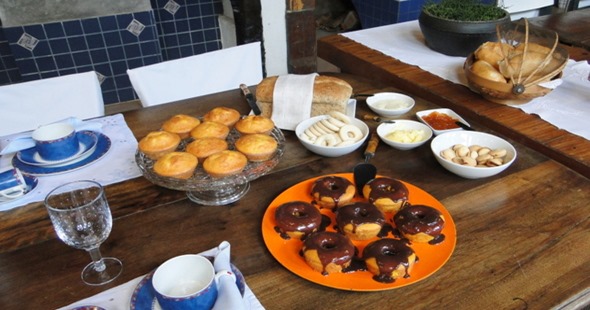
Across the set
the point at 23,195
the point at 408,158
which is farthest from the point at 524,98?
the point at 23,195

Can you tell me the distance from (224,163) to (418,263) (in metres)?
0.42

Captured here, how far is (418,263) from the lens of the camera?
0.79 meters

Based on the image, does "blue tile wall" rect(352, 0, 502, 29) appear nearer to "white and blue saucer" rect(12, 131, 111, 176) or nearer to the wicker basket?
the wicker basket

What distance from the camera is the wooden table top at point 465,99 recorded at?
1.21m

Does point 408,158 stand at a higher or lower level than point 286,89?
lower

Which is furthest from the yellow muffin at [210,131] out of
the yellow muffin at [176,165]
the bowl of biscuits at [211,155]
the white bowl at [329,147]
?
the white bowl at [329,147]

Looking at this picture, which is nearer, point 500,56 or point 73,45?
point 500,56

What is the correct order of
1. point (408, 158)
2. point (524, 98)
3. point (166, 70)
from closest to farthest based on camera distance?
point (408, 158), point (524, 98), point (166, 70)

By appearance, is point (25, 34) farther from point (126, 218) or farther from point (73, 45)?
point (126, 218)

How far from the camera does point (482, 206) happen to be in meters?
0.94

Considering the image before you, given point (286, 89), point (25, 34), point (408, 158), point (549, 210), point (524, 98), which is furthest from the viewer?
point (25, 34)

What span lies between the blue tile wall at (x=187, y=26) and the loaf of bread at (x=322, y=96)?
223cm

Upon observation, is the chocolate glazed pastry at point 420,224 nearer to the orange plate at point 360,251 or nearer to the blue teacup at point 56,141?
the orange plate at point 360,251

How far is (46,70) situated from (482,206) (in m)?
2.73
